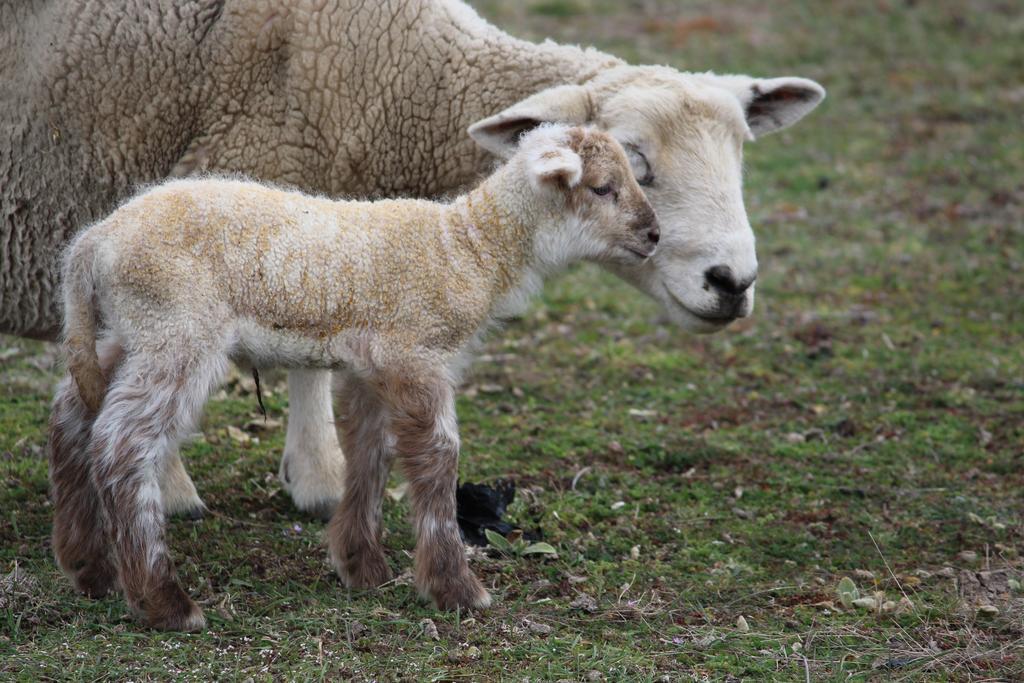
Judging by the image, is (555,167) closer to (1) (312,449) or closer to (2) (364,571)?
(2) (364,571)

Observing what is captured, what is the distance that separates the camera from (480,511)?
Result: 5770 mm

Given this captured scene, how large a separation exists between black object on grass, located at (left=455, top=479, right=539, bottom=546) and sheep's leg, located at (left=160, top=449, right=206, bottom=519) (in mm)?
1173

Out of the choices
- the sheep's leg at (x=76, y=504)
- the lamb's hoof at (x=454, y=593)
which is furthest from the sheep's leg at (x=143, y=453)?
the lamb's hoof at (x=454, y=593)

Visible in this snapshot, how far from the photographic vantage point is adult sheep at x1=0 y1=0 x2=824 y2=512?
5785mm

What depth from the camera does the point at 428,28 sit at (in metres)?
6.32

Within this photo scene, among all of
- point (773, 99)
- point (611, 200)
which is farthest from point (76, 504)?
point (773, 99)

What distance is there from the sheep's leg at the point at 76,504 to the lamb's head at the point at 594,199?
185 cm

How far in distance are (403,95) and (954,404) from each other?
3.52 meters

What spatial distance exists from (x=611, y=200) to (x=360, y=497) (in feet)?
4.75

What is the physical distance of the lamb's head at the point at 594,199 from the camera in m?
4.99

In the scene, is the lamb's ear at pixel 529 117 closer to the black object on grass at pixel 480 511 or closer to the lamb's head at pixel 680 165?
the lamb's head at pixel 680 165

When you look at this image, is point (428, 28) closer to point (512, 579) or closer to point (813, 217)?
point (512, 579)

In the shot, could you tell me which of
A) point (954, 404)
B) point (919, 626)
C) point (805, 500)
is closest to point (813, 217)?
point (954, 404)

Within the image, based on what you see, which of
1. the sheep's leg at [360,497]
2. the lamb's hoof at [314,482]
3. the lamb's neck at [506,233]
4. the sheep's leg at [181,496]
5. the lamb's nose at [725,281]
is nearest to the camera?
the lamb's neck at [506,233]
